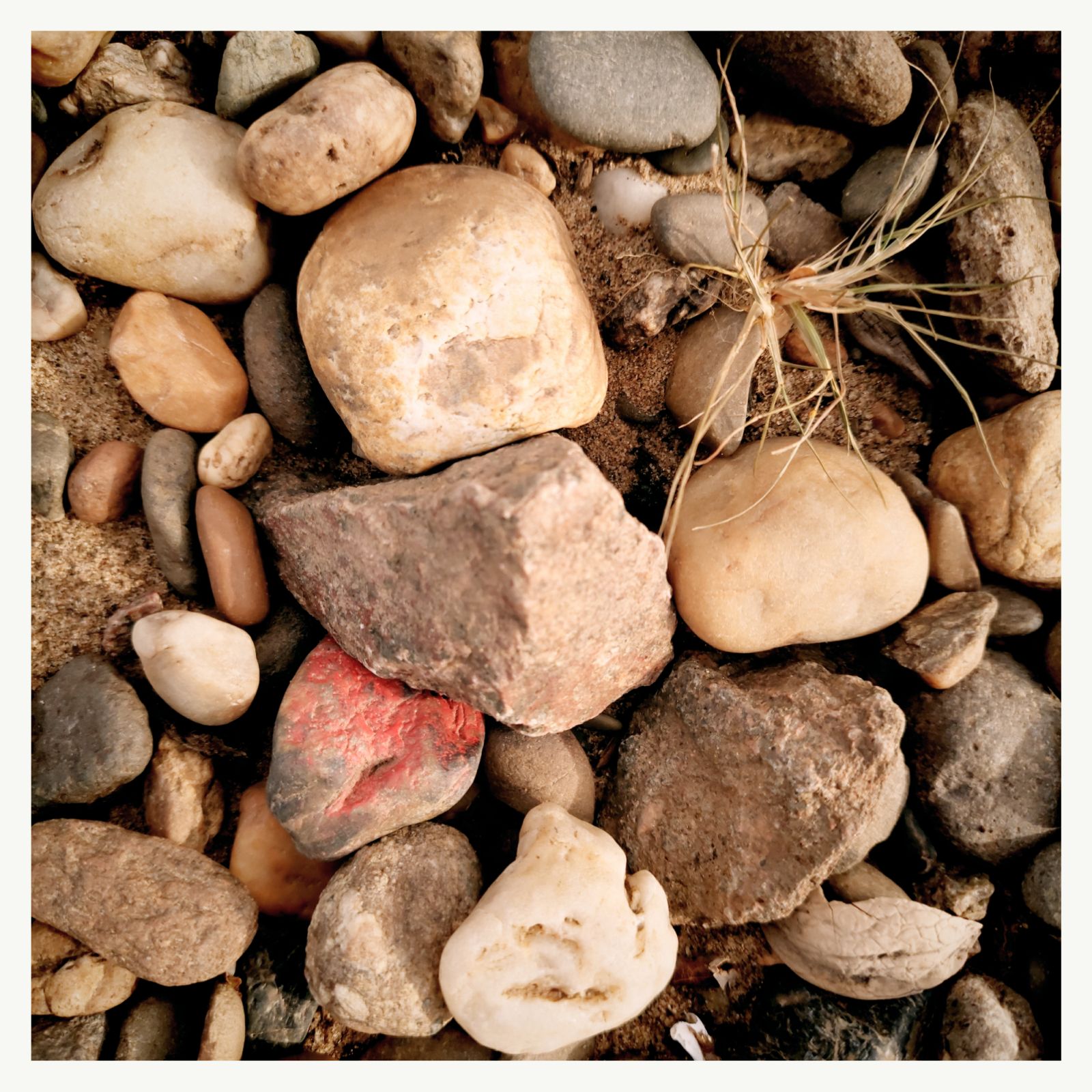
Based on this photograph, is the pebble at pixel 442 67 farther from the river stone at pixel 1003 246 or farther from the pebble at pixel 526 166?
the river stone at pixel 1003 246

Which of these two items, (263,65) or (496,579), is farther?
(263,65)

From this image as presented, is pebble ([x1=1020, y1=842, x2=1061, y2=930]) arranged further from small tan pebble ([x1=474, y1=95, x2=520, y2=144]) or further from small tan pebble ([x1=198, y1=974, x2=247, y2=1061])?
small tan pebble ([x1=474, y1=95, x2=520, y2=144])

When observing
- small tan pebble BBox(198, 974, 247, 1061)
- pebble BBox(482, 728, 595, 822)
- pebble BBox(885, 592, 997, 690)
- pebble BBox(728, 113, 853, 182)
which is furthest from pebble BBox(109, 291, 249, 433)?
pebble BBox(885, 592, 997, 690)

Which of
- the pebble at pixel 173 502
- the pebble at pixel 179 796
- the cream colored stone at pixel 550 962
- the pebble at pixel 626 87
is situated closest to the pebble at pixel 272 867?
the pebble at pixel 179 796

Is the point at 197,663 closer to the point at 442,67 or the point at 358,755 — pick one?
the point at 358,755

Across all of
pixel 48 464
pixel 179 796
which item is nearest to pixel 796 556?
pixel 179 796

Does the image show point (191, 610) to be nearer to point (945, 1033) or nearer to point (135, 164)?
point (135, 164)

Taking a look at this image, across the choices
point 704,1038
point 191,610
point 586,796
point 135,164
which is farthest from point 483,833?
point 135,164
